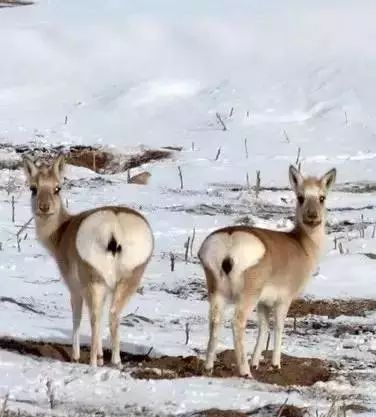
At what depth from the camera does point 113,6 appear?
28.9m

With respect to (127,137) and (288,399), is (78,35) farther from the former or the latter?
(288,399)

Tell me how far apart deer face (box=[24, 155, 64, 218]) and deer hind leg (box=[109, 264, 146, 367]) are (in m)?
1.22

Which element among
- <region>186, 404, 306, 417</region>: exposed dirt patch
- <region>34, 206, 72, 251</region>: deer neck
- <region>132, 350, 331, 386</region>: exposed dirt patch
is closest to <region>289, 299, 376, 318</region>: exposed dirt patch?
<region>132, 350, 331, 386</region>: exposed dirt patch

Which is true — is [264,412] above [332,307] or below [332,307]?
below

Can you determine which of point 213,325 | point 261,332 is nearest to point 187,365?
point 213,325

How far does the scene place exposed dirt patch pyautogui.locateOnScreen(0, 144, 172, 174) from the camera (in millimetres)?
19594

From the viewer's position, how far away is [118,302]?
9.38 metres

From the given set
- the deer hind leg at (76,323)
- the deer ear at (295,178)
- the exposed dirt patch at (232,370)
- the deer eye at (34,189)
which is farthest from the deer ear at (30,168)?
the deer ear at (295,178)

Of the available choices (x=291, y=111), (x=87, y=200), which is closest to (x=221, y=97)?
(x=291, y=111)

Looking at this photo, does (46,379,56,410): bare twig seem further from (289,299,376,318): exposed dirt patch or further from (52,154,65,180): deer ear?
(289,299,376,318): exposed dirt patch

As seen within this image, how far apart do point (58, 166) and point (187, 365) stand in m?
2.32

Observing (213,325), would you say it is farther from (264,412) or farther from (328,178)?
(328,178)

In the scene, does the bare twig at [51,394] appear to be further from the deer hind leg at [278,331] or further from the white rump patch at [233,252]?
the deer hind leg at [278,331]

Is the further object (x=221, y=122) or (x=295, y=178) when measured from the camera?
(x=221, y=122)
